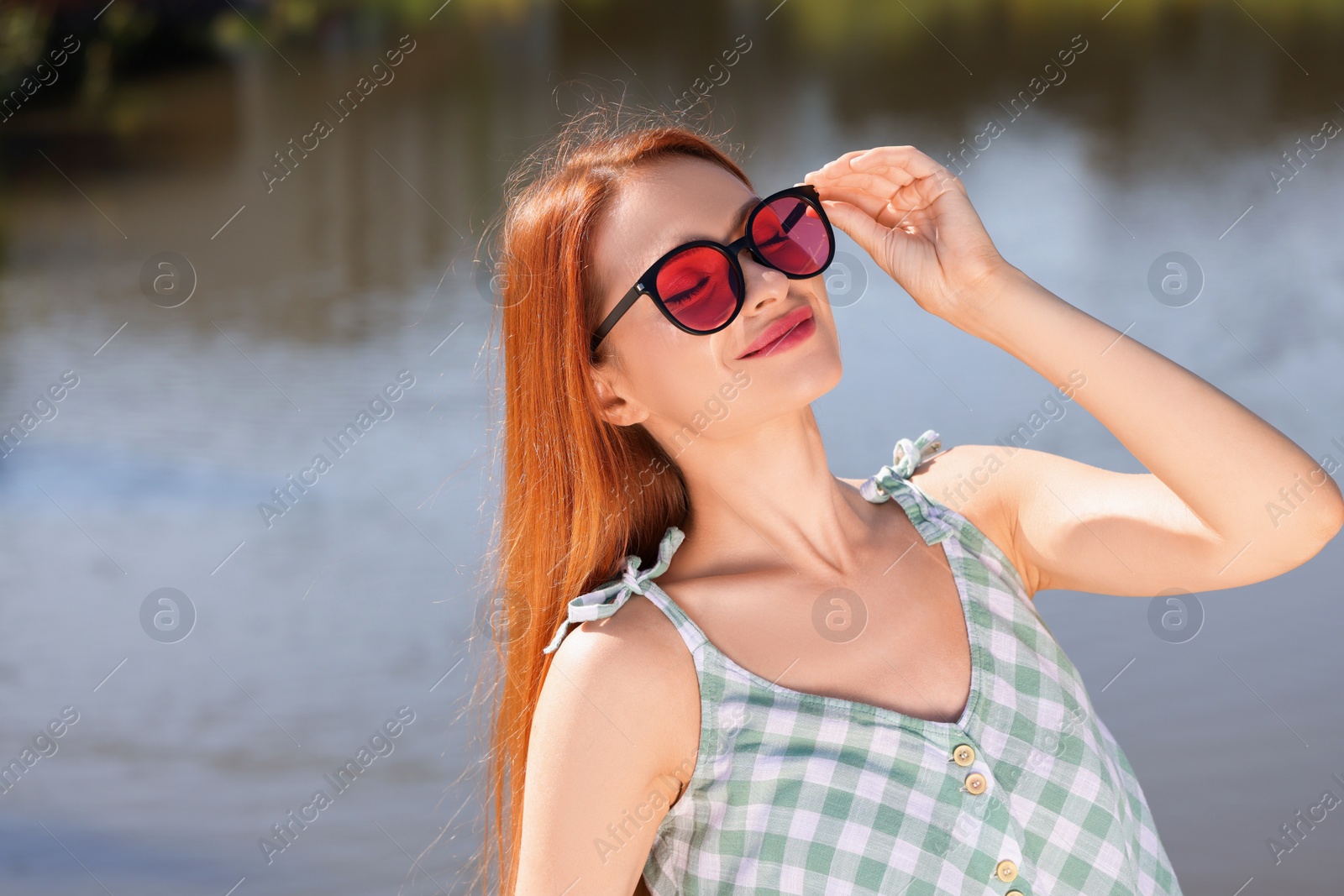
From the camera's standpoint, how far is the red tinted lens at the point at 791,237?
1.62 m

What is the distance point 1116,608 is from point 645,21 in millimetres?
13192

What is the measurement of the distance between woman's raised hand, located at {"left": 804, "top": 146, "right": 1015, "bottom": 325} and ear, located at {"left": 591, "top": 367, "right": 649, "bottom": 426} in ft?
1.16

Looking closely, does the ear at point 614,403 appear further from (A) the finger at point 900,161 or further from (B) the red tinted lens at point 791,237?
(A) the finger at point 900,161

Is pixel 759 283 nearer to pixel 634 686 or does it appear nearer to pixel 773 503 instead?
pixel 773 503

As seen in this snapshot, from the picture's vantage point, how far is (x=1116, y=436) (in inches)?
61.5

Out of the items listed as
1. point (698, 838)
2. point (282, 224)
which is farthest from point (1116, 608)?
point (282, 224)

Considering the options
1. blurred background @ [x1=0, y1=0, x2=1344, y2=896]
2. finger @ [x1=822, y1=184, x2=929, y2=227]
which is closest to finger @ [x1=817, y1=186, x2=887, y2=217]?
finger @ [x1=822, y1=184, x2=929, y2=227]

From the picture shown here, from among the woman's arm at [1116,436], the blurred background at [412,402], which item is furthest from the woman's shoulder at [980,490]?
the blurred background at [412,402]

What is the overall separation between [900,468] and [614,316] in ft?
1.59

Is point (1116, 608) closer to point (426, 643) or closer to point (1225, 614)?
point (1225, 614)

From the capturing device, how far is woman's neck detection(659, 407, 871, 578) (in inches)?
67.1

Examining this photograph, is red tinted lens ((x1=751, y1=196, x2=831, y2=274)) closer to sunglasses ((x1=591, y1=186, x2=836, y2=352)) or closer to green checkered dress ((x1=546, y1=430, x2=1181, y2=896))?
sunglasses ((x1=591, y1=186, x2=836, y2=352))

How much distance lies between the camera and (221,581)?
14.1ft

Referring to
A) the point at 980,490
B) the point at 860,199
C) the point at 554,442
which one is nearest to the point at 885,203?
the point at 860,199
